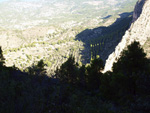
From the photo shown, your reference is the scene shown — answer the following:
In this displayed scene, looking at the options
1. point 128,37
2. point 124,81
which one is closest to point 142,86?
point 124,81

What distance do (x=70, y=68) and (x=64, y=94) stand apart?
27.9 meters

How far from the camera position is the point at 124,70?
18578 mm

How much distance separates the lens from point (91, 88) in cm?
3039

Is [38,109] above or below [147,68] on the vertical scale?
below

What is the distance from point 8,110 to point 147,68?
16.4 m

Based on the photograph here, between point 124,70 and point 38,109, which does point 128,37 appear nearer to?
point 124,70

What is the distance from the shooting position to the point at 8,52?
13975 cm

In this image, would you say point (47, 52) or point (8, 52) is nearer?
point (8, 52)

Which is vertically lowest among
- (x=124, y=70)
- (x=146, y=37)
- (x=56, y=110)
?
(x=56, y=110)

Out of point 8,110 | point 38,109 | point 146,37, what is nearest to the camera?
point 8,110

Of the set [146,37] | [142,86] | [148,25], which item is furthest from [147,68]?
[148,25]

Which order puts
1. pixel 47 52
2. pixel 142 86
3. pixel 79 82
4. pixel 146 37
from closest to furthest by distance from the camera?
pixel 142 86, pixel 79 82, pixel 146 37, pixel 47 52

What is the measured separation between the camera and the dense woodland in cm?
755

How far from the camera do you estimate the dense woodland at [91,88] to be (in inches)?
297
